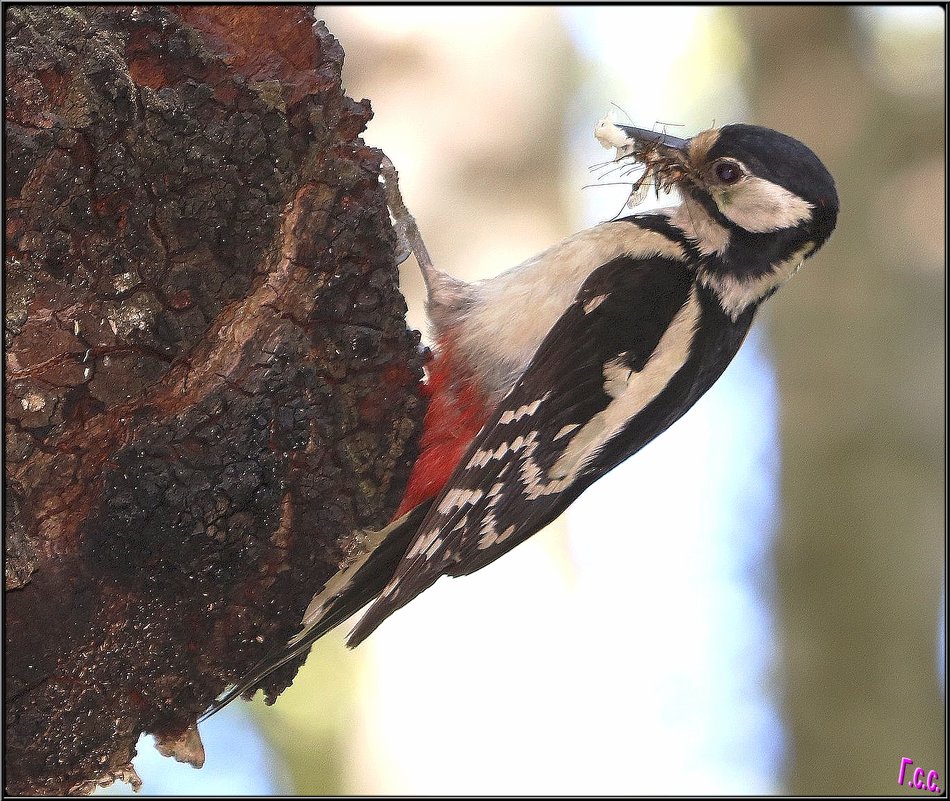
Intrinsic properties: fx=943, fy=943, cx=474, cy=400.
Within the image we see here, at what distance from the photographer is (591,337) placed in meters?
2.47

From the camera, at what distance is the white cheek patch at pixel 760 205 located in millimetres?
2531

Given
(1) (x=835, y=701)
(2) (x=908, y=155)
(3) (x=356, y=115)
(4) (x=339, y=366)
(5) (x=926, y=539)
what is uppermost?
(2) (x=908, y=155)

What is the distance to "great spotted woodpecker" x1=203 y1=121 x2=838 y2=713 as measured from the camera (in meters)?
2.32

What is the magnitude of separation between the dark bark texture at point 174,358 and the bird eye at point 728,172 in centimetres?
110

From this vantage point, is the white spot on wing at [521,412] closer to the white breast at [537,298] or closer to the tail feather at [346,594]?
the white breast at [537,298]

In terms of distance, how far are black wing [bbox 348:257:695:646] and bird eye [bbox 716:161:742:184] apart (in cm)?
26

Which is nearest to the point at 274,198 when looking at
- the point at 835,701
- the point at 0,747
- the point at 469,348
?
the point at 469,348

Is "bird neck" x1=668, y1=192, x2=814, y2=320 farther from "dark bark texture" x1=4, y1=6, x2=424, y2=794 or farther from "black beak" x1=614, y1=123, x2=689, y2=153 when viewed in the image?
"dark bark texture" x1=4, y1=6, x2=424, y2=794

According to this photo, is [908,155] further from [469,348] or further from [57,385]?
[57,385]

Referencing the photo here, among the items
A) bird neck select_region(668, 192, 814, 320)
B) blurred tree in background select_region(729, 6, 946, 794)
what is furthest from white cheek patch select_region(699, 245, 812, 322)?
blurred tree in background select_region(729, 6, 946, 794)

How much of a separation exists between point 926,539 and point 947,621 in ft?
1.29

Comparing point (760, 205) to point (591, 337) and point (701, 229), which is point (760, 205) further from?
point (591, 337)

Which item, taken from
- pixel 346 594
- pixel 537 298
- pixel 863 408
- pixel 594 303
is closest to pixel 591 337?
pixel 594 303

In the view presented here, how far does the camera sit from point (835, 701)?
451cm
